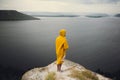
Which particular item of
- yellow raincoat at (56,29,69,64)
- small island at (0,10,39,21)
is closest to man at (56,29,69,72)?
yellow raincoat at (56,29,69,64)

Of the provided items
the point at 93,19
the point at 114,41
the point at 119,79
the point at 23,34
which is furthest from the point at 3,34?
the point at 119,79

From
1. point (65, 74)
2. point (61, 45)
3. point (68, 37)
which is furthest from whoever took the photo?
point (68, 37)

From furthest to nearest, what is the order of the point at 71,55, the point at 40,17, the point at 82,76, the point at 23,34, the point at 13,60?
the point at 13,60 → the point at 71,55 → the point at 23,34 → the point at 40,17 → the point at 82,76

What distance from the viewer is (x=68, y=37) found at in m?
16.4

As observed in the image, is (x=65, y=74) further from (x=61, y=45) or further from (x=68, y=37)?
(x=68, y=37)

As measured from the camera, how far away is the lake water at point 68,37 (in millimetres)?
14488

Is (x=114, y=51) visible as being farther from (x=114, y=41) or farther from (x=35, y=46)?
(x=35, y=46)

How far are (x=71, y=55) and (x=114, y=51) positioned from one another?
3.27 metres

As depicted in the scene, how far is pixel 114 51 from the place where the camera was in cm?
1834

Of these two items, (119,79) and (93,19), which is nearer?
(93,19)

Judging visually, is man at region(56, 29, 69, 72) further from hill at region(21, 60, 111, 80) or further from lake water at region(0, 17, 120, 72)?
lake water at region(0, 17, 120, 72)

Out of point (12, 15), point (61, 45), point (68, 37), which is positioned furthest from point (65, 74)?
point (68, 37)

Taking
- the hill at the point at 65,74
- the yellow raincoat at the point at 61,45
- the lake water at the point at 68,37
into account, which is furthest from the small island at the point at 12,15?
the yellow raincoat at the point at 61,45

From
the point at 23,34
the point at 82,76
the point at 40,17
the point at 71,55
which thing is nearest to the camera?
the point at 82,76
